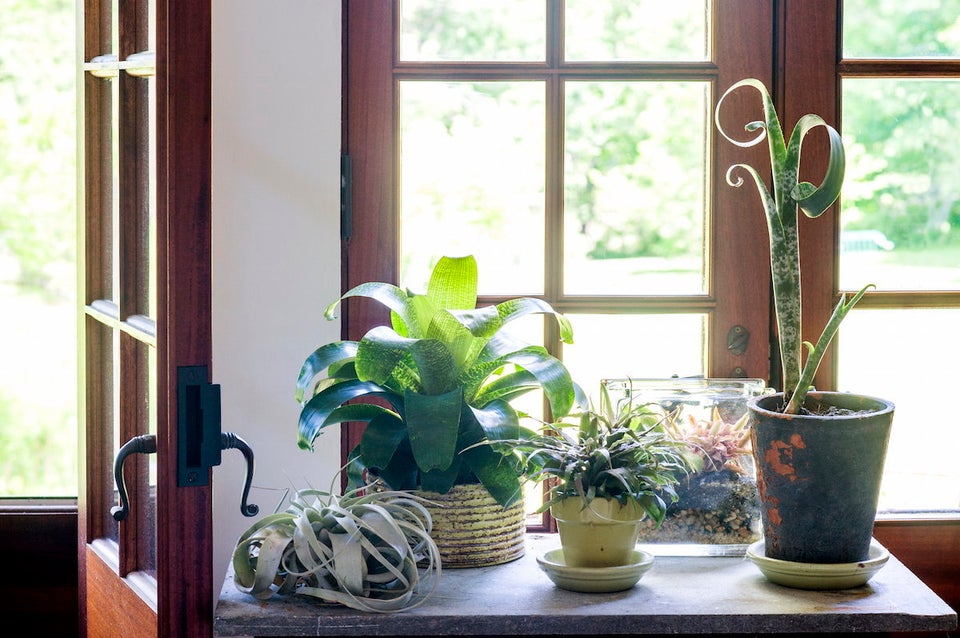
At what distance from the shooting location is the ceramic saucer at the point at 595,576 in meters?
1.48

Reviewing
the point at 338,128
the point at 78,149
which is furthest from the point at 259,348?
the point at 78,149

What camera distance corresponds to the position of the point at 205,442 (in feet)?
4.76


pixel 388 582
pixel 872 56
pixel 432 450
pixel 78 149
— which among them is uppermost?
pixel 872 56

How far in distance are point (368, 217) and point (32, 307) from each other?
1.31m

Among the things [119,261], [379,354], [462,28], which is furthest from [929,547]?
[119,261]

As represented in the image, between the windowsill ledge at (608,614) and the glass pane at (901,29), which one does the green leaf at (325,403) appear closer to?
the windowsill ledge at (608,614)

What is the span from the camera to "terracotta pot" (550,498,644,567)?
1476 mm

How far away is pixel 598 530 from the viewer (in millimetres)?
1483

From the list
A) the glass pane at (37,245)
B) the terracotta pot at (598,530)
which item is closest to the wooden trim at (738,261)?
the terracotta pot at (598,530)

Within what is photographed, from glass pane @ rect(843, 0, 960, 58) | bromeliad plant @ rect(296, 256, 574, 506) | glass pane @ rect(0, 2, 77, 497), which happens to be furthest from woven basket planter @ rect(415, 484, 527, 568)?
glass pane @ rect(0, 2, 77, 497)

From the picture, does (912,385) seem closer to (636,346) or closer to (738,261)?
(738,261)

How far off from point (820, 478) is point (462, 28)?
1009mm

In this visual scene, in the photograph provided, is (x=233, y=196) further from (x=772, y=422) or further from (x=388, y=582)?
(x=772, y=422)

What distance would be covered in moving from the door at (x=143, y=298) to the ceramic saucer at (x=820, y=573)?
84 centimetres
